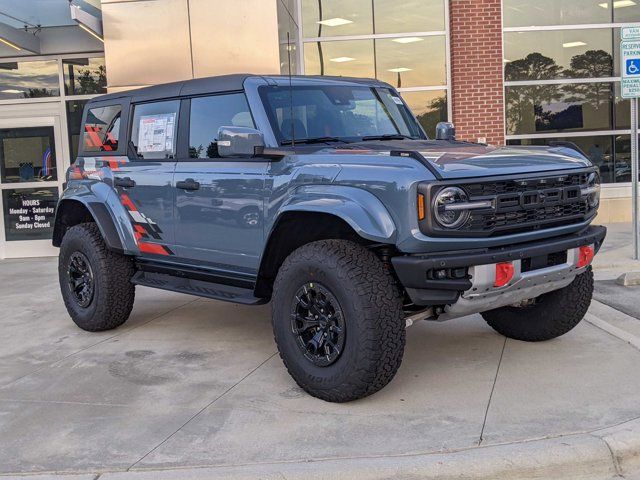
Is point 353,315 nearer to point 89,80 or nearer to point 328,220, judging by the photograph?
point 328,220

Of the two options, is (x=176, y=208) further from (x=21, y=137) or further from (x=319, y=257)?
(x=21, y=137)

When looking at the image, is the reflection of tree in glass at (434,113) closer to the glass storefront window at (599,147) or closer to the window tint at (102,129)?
the glass storefront window at (599,147)

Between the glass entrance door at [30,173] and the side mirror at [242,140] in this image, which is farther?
the glass entrance door at [30,173]

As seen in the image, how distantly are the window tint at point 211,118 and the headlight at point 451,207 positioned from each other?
5.70 ft

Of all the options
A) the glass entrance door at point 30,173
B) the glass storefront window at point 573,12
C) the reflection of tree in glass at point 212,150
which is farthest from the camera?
the glass storefront window at point 573,12

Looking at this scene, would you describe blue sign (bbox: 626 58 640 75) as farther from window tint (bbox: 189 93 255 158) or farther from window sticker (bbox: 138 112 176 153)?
window sticker (bbox: 138 112 176 153)

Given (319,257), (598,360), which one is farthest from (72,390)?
(598,360)

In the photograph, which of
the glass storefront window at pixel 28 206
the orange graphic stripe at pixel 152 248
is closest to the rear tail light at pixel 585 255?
the orange graphic stripe at pixel 152 248

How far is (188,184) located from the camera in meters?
5.29

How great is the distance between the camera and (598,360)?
504 cm

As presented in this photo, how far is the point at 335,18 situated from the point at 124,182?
312 inches

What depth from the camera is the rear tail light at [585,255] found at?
455 cm

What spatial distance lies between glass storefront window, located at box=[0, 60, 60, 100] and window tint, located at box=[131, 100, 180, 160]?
6.31 meters

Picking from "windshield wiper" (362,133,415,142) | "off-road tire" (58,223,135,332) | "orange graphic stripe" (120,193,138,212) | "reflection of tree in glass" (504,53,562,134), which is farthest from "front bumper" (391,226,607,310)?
"reflection of tree in glass" (504,53,562,134)
